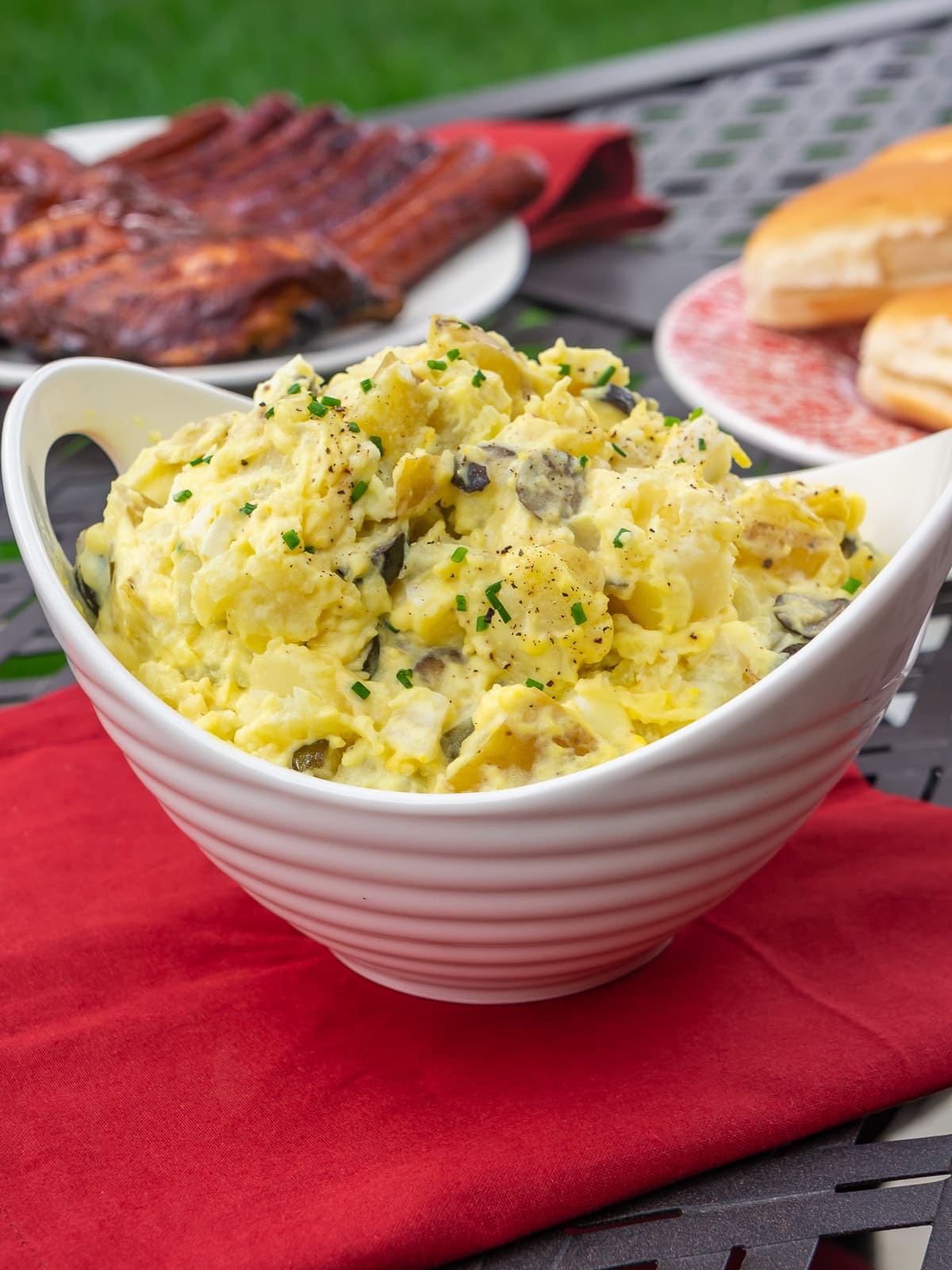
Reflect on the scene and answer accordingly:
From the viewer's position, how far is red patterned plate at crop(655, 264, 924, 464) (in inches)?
69.8

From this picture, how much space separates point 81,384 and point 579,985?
65 cm

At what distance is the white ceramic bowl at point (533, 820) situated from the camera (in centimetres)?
87

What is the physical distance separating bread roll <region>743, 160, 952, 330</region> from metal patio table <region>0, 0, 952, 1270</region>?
0.22 m

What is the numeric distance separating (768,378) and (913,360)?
8.4 inches

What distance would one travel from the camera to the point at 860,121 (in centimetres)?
311

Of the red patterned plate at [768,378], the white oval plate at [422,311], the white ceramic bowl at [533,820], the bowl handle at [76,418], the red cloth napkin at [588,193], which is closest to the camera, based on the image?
the white ceramic bowl at [533,820]

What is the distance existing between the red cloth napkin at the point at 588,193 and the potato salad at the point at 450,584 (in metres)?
1.69

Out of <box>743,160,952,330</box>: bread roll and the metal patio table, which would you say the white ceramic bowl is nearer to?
the metal patio table

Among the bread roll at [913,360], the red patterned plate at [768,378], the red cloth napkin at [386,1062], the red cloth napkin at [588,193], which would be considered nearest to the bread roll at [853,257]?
the red patterned plate at [768,378]

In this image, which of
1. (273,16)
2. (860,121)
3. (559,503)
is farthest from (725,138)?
(273,16)

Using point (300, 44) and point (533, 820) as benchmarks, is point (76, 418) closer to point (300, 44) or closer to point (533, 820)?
point (533, 820)

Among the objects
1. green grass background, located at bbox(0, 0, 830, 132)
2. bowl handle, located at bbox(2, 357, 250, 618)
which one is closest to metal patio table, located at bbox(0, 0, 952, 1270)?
bowl handle, located at bbox(2, 357, 250, 618)

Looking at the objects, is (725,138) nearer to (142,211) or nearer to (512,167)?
(512,167)

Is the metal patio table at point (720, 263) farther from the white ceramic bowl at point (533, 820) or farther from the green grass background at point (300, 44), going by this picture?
the green grass background at point (300, 44)
